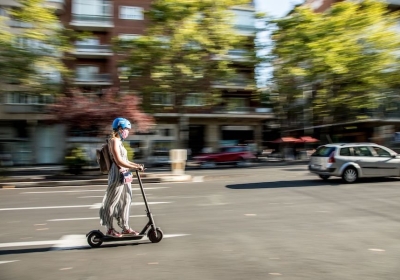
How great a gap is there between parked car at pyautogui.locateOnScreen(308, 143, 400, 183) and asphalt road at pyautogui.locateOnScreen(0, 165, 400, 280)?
2539 mm

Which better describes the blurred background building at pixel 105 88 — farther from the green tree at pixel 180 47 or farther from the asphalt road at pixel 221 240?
the asphalt road at pixel 221 240

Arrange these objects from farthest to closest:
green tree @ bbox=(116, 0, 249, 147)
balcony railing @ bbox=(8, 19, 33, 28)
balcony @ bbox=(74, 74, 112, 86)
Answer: balcony @ bbox=(74, 74, 112, 86) → green tree @ bbox=(116, 0, 249, 147) → balcony railing @ bbox=(8, 19, 33, 28)

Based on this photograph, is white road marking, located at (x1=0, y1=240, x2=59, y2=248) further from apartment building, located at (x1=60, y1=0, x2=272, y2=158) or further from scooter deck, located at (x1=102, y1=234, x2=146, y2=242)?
apartment building, located at (x1=60, y1=0, x2=272, y2=158)

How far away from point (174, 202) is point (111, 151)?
4.70 meters

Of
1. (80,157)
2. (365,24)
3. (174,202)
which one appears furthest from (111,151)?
(365,24)

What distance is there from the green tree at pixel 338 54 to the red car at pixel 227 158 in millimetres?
5151

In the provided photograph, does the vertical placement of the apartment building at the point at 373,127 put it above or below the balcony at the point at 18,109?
below

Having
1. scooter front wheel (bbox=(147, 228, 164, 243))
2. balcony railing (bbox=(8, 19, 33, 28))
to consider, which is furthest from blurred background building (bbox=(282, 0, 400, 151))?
scooter front wheel (bbox=(147, 228, 164, 243))

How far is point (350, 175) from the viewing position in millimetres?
13156

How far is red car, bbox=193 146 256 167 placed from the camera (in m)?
25.6

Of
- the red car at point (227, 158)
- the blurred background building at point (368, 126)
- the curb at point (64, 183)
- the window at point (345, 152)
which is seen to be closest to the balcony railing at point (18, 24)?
the curb at point (64, 183)

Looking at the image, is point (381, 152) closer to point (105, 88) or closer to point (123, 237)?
point (123, 237)

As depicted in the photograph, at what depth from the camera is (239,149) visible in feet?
86.8

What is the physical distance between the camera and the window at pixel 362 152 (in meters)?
13.5
